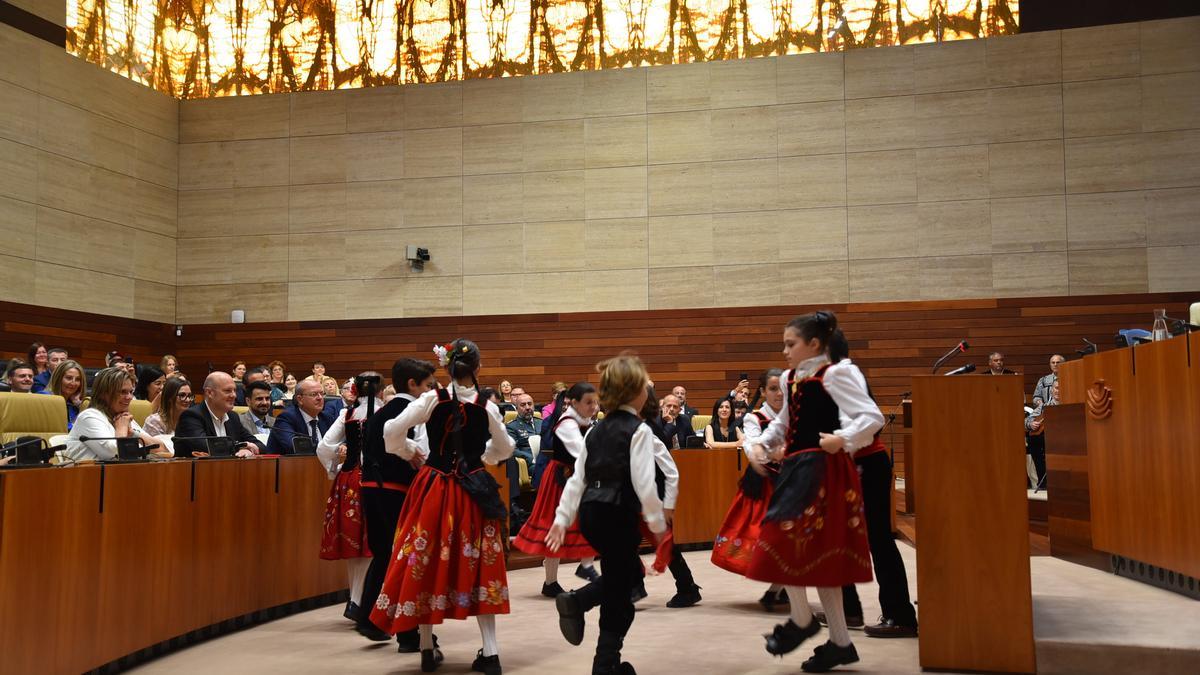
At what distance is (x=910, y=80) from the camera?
39.8 feet

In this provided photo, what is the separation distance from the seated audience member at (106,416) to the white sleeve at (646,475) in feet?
8.35

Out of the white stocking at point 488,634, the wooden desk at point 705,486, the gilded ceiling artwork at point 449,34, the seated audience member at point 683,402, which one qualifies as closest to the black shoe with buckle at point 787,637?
the white stocking at point 488,634

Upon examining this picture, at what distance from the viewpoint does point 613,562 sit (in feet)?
12.5

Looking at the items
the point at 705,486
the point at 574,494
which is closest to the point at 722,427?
the point at 705,486

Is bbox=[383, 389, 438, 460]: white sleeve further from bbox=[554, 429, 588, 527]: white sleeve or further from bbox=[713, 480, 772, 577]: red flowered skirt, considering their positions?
bbox=[713, 480, 772, 577]: red flowered skirt

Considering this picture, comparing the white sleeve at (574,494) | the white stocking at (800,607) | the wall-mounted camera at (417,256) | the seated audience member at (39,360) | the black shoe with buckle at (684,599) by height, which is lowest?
the black shoe with buckle at (684,599)

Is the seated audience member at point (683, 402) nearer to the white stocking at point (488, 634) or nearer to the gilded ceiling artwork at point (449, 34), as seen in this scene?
the gilded ceiling artwork at point (449, 34)

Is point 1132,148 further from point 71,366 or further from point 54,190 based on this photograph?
point 54,190

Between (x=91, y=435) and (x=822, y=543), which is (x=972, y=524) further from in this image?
(x=91, y=435)

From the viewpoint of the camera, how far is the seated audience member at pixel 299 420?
6000 millimetres

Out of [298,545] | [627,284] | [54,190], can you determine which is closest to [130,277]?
[54,190]

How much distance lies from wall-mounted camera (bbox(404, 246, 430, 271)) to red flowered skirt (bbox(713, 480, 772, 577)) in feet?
27.1

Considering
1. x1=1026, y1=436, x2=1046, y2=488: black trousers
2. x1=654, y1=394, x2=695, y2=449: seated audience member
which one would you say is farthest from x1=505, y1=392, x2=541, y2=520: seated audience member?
x1=1026, y1=436, x2=1046, y2=488: black trousers

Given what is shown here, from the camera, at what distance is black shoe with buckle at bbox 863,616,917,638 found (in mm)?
4645
